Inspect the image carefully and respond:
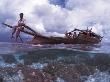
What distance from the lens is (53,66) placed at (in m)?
32.6

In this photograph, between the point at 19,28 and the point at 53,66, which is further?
the point at 19,28

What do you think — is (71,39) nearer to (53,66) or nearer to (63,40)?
(63,40)

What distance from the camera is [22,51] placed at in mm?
34312

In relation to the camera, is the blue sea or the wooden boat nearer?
the blue sea

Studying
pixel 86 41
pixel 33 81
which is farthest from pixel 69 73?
pixel 86 41

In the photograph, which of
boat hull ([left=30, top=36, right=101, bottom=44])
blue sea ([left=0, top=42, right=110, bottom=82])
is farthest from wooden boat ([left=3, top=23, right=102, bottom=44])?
blue sea ([left=0, top=42, right=110, bottom=82])

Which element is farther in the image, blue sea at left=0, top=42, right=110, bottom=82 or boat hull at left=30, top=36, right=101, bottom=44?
boat hull at left=30, top=36, right=101, bottom=44

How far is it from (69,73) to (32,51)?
5.49 meters

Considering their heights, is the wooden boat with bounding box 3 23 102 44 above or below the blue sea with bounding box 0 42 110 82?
above

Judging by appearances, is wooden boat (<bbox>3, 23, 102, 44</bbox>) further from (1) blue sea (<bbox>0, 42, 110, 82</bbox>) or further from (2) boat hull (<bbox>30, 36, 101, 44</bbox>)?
(1) blue sea (<bbox>0, 42, 110, 82</bbox>)

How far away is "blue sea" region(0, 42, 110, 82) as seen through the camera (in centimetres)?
3053

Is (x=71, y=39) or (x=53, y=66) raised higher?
(x=71, y=39)

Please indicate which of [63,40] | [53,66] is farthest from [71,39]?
[53,66]

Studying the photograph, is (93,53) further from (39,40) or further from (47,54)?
(39,40)
